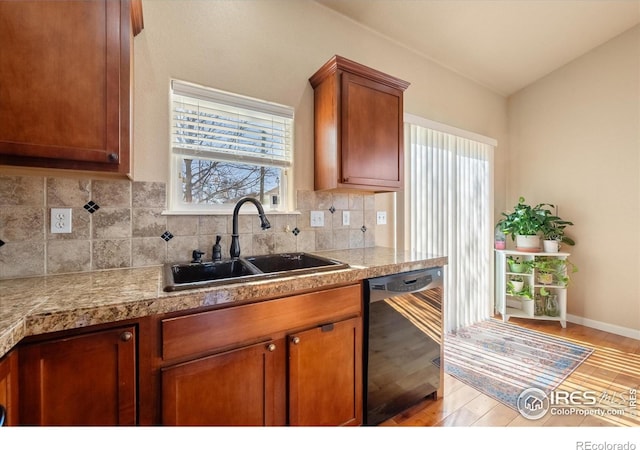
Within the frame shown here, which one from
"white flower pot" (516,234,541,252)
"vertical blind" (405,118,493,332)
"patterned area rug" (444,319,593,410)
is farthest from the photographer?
"white flower pot" (516,234,541,252)

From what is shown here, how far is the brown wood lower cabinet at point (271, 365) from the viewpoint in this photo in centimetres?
96

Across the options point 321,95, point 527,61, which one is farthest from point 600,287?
point 321,95

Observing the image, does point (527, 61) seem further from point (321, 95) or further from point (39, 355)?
point (39, 355)

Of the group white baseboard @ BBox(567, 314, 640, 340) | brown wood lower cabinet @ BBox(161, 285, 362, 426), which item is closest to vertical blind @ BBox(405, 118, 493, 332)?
white baseboard @ BBox(567, 314, 640, 340)

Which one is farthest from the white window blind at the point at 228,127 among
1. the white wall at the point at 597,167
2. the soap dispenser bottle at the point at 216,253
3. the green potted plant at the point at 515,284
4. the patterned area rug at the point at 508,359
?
the white wall at the point at 597,167

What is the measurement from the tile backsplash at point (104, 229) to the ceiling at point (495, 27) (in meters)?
1.88

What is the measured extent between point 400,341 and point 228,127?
169 cm

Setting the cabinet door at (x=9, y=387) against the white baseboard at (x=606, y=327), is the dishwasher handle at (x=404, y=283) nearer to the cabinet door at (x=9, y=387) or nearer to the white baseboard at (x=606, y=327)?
the cabinet door at (x=9, y=387)

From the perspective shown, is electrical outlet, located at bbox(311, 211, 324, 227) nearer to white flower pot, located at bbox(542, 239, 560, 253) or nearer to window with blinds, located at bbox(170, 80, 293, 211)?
window with blinds, located at bbox(170, 80, 293, 211)

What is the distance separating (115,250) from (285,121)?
1.31 meters

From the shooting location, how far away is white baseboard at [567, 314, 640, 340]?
2709 millimetres

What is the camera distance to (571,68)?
3.05m

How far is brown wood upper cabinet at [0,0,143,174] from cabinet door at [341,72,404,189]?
1.19m

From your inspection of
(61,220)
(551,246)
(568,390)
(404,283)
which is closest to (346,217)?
(404,283)
